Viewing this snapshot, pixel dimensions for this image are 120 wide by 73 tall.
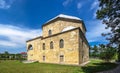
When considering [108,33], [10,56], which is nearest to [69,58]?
[108,33]

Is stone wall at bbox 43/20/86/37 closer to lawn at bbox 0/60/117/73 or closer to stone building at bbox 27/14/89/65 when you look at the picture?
stone building at bbox 27/14/89/65

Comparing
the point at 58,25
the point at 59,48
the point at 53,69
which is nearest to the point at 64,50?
the point at 59,48

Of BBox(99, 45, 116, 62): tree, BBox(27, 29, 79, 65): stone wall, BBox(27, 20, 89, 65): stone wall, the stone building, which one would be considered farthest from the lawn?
the stone building

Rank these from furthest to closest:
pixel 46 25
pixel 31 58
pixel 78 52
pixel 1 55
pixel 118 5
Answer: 1. pixel 1 55
2. pixel 31 58
3. pixel 46 25
4. pixel 78 52
5. pixel 118 5

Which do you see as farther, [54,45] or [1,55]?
[1,55]

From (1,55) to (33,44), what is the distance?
865 inches

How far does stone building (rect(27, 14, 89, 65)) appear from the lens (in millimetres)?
24784

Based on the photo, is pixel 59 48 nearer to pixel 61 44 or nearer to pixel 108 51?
pixel 61 44

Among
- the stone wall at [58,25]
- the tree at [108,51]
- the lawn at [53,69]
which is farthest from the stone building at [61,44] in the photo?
the tree at [108,51]

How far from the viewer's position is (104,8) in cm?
1538

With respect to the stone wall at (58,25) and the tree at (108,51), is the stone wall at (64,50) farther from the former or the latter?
the tree at (108,51)

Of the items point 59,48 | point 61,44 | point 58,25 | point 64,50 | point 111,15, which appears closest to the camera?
point 111,15

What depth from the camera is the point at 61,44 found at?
27.5 metres

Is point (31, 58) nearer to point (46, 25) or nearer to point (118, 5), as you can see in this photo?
point (46, 25)
